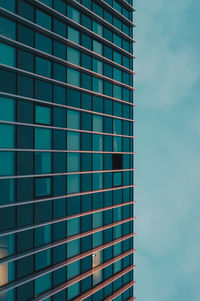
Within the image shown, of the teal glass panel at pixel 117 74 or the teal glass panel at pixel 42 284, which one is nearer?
the teal glass panel at pixel 42 284

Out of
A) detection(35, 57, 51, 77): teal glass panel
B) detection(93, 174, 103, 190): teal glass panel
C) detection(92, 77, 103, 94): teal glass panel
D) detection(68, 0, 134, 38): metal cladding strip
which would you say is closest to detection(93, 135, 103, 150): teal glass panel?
detection(93, 174, 103, 190): teal glass panel

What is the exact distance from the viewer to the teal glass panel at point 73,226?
56.4ft

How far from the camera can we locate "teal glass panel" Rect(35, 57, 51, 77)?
15500 mm

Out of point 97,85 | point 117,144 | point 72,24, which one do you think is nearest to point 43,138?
point 97,85

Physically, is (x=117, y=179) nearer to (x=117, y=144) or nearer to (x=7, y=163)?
(x=117, y=144)

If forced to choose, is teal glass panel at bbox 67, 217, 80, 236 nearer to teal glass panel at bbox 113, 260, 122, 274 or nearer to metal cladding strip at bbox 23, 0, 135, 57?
teal glass panel at bbox 113, 260, 122, 274

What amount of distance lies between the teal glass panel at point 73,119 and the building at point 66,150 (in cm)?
10

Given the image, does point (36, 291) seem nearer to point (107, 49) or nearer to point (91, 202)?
point (91, 202)

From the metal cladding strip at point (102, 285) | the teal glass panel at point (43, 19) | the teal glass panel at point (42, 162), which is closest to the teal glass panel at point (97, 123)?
the teal glass panel at point (42, 162)

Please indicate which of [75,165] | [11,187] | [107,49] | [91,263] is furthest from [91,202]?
[107,49]

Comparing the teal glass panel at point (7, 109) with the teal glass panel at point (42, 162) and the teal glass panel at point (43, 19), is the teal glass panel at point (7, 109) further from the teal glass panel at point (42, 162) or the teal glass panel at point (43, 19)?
the teal glass panel at point (43, 19)

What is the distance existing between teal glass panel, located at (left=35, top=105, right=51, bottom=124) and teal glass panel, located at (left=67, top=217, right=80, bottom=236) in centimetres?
926

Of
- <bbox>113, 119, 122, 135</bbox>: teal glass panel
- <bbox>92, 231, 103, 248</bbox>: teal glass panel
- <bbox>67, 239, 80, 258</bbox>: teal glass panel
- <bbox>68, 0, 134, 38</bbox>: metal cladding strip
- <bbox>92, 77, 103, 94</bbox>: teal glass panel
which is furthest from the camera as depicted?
<bbox>113, 119, 122, 135</bbox>: teal glass panel

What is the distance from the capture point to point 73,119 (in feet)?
59.1
